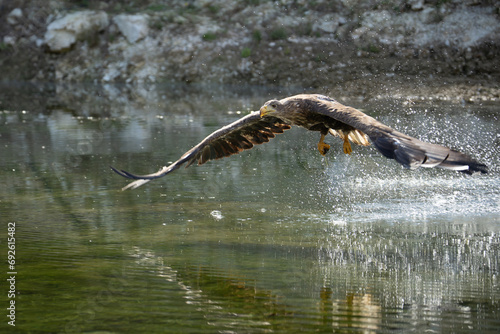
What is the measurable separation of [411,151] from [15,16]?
28610mm

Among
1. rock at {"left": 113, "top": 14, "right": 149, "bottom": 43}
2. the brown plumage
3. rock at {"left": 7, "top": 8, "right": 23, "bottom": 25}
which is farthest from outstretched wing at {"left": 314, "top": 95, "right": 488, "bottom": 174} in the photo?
rock at {"left": 7, "top": 8, "right": 23, "bottom": 25}

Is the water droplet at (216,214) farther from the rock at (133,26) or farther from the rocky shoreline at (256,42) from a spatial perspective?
the rock at (133,26)

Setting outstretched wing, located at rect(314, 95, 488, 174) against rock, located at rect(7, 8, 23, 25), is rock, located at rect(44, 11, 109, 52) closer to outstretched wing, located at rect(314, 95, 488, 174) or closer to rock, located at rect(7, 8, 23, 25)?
rock, located at rect(7, 8, 23, 25)

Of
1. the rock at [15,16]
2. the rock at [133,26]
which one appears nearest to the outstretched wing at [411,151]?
the rock at [133,26]

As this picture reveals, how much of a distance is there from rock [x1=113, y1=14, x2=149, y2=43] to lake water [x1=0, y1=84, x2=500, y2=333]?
42.5 feet

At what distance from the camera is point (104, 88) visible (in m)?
26.2

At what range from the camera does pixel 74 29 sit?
2869 centimetres

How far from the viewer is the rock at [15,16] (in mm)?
30969

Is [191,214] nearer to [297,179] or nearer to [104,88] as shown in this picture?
[297,179]

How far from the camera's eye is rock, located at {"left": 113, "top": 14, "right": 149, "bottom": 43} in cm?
2783

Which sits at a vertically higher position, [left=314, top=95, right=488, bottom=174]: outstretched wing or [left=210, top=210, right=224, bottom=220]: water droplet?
[left=314, top=95, right=488, bottom=174]: outstretched wing

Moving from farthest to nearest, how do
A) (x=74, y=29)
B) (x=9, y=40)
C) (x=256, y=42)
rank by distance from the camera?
(x=9, y=40) → (x=74, y=29) → (x=256, y=42)

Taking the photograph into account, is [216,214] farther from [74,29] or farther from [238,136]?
[74,29]

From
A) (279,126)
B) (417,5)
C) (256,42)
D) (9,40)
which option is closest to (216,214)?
(279,126)
